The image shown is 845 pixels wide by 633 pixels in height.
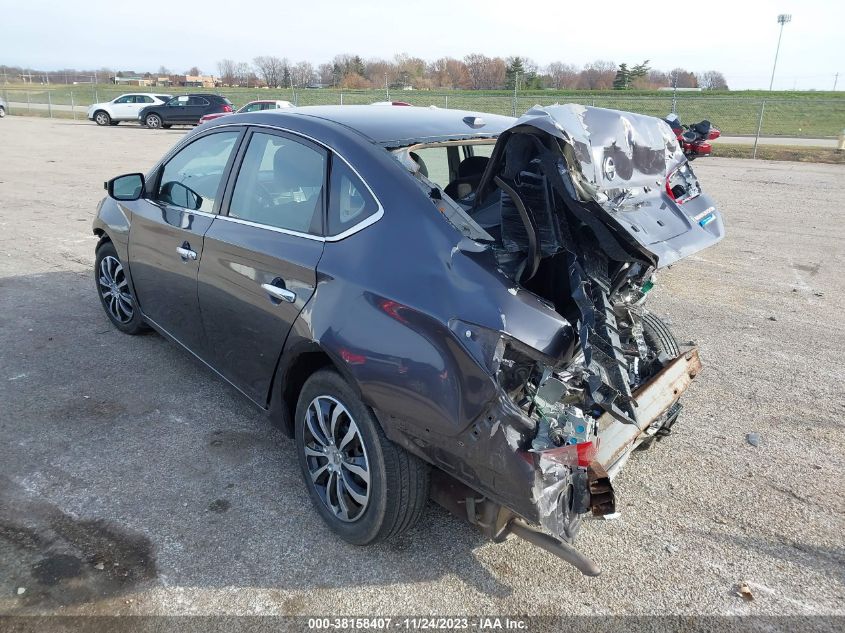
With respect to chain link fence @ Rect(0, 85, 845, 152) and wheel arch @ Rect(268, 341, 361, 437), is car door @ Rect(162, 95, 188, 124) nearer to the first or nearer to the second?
chain link fence @ Rect(0, 85, 845, 152)

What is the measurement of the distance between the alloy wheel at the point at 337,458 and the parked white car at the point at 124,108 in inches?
1236

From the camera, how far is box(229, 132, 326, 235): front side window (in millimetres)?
3049

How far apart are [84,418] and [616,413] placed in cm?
327

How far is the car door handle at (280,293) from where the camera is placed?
2943mm

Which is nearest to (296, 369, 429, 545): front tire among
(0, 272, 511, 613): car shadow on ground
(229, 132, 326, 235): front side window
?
(0, 272, 511, 613): car shadow on ground

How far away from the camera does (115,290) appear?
519 centimetres

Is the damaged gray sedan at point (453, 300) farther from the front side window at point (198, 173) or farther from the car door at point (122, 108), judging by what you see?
the car door at point (122, 108)

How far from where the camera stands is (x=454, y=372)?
2.32 meters

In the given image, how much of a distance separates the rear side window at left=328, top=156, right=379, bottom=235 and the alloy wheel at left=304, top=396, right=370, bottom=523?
0.79 meters

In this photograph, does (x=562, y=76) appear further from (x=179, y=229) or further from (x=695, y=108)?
(x=179, y=229)

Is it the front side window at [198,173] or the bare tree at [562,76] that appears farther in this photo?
the bare tree at [562,76]

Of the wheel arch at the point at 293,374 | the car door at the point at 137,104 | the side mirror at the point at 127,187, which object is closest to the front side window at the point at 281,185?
the wheel arch at the point at 293,374

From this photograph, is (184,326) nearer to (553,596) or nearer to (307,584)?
(307,584)

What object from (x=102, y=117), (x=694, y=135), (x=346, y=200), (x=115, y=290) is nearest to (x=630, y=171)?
(x=346, y=200)
